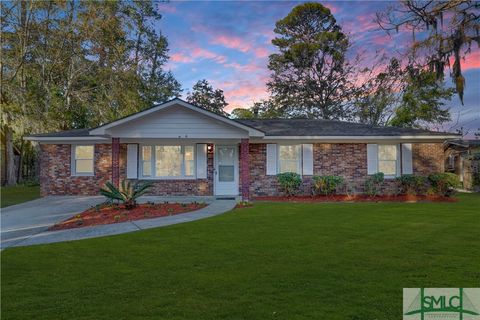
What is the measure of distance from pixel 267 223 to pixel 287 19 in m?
31.2

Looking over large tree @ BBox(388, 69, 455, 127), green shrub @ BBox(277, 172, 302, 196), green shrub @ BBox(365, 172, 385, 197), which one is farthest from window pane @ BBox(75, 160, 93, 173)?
large tree @ BBox(388, 69, 455, 127)

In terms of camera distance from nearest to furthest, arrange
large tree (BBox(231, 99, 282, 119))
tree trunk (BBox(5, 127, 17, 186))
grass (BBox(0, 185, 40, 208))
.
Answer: grass (BBox(0, 185, 40, 208))
tree trunk (BBox(5, 127, 17, 186))
large tree (BBox(231, 99, 282, 119))

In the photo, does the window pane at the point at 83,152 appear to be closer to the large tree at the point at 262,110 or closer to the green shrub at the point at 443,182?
the green shrub at the point at 443,182

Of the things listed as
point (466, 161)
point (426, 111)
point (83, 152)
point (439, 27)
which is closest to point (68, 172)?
point (83, 152)

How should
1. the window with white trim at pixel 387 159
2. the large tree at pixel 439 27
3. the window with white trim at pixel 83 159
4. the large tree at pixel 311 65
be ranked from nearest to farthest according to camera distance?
the large tree at pixel 439 27, the window with white trim at pixel 387 159, the window with white trim at pixel 83 159, the large tree at pixel 311 65

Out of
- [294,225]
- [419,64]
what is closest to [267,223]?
[294,225]

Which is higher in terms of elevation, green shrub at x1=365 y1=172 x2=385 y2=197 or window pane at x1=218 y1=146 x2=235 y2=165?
window pane at x1=218 y1=146 x2=235 y2=165

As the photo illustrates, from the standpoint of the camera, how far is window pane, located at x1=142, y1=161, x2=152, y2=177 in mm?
17547

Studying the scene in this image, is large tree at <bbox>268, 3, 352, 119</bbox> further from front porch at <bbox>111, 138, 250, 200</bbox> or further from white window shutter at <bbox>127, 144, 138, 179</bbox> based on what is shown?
white window shutter at <bbox>127, 144, 138, 179</bbox>

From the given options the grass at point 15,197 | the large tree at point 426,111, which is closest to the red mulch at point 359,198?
the grass at point 15,197

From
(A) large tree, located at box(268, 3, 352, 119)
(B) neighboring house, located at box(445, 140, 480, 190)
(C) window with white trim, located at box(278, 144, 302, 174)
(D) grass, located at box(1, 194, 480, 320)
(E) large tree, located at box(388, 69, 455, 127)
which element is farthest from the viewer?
(A) large tree, located at box(268, 3, 352, 119)

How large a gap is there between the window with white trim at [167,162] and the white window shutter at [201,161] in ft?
0.86

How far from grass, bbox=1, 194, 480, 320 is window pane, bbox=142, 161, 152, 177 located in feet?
28.4

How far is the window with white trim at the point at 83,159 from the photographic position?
17766 millimetres
